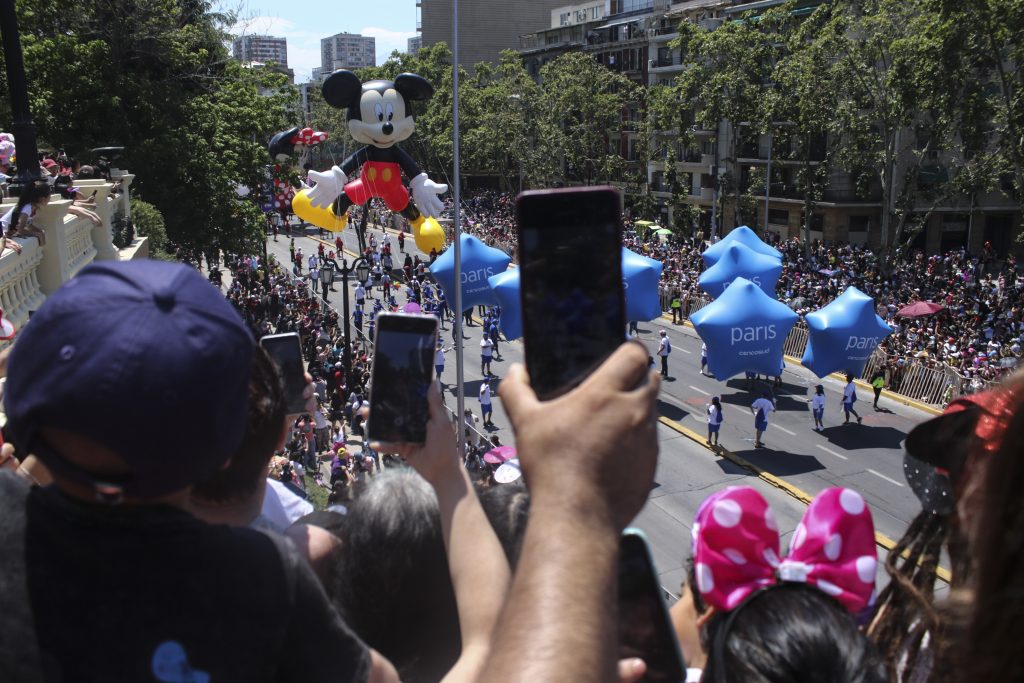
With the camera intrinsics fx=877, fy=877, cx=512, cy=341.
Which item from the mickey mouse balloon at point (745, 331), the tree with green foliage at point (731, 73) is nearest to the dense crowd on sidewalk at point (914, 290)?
A: the mickey mouse balloon at point (745, 331)

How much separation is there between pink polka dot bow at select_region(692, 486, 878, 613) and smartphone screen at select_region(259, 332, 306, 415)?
1.28 m

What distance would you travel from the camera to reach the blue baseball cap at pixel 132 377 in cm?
137

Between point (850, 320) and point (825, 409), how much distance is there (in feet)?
13.9

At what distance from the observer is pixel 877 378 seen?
1950cm

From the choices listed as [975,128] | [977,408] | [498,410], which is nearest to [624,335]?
[977,408]

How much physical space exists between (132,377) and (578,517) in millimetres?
730

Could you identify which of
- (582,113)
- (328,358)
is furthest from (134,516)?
(582,113)

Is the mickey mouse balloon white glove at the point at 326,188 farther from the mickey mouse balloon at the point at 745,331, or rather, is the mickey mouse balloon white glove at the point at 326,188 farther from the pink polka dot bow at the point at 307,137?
the mickey mouse balloon at the point at 745,331

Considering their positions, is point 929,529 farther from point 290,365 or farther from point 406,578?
point 290,365

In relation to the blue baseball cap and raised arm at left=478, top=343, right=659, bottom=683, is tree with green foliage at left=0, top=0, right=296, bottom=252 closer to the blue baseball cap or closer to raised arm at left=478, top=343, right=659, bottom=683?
the blue baseball cap

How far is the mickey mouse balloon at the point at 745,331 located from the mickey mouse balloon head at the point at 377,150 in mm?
5369

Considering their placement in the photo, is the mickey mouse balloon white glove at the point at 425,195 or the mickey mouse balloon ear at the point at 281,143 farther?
the mickey mouse balloon ear at the point at 281,143

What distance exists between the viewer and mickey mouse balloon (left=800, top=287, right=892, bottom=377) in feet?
53.9

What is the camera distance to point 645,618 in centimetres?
183
